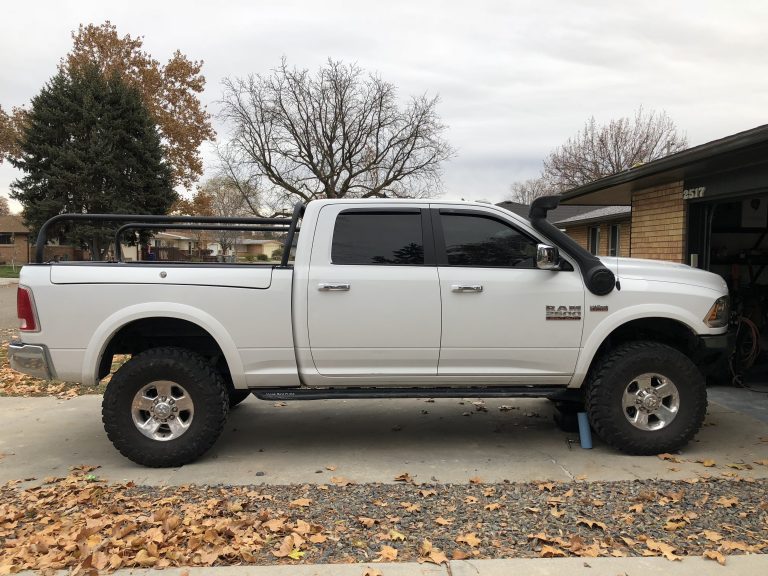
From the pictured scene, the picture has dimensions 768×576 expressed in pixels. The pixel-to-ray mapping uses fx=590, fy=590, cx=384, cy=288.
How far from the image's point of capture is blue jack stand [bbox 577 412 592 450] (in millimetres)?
5043

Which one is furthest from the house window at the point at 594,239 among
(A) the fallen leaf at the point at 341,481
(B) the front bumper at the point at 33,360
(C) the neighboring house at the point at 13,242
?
(C) the neighboring house at the point at 13,242

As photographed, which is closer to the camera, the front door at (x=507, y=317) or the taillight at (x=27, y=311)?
the taillight at (x=27, y=311)

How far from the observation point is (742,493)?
13.4 ft

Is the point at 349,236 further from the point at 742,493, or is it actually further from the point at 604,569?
the point at 742,493

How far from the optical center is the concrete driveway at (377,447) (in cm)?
455

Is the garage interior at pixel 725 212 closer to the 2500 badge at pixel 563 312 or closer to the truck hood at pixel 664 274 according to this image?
the truck hood at pixel 664 274

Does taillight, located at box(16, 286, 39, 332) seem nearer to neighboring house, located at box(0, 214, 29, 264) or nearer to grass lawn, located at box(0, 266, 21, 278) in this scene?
grass lawn, located at box(0, 266, 21, 278)

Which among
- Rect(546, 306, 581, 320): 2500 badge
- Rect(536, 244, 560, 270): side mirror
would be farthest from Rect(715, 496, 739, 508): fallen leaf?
Rect(536, 244, 560, 270): side mirror

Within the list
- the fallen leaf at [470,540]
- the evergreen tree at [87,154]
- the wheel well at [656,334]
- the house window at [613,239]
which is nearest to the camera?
the fallen leaf at [470,540]

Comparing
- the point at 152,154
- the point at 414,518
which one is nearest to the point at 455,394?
the point at 414,518

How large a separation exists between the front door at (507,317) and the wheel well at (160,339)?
6.40 feet

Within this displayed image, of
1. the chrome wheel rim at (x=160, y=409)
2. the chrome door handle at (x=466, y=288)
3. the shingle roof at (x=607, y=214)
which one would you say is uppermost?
the shingle roof at (x=607, y=214)

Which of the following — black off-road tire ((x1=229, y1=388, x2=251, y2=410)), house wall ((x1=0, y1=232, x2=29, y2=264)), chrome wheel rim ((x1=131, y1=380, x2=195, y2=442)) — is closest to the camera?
chrome wheel rim ((x1=131, y1=380, x2=195, y2=442))

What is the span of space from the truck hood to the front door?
443mm
